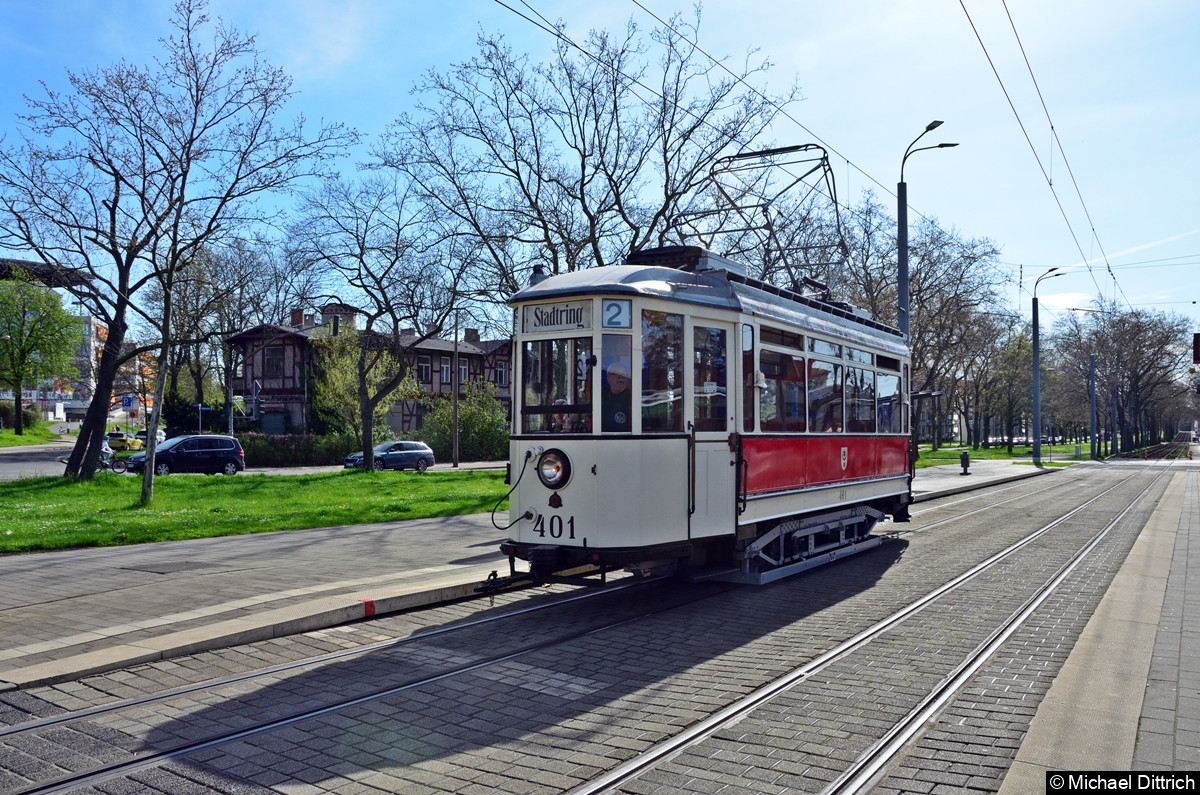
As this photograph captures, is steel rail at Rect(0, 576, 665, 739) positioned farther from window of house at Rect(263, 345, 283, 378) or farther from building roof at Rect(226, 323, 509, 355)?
window of house at Rect(263, 345, 283, 378)

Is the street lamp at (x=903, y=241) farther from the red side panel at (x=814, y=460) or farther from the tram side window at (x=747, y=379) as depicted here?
the tram side window at (x=747, y=379)

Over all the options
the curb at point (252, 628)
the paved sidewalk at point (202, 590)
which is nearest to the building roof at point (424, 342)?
the paved sidewalk at point (202, 590)

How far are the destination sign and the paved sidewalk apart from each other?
2.99 metres

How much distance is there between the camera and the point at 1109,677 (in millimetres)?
6395

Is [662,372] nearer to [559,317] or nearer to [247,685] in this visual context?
[559,317]

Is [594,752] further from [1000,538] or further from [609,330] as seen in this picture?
[1000,538]

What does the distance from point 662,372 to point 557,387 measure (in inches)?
38.6

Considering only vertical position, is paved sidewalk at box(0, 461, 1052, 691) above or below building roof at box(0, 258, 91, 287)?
below

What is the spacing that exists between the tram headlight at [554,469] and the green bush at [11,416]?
69.1 m

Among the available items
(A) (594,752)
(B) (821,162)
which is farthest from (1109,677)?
(B) (821,162)

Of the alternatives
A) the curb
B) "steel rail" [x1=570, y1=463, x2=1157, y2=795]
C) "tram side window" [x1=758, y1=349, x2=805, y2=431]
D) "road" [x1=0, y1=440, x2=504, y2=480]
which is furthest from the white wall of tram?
"road" [x1=0, y1=440, x2=504, y2=480]

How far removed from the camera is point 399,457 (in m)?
43.0

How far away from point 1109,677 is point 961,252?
41810mm

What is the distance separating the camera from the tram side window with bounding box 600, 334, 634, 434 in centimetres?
834
